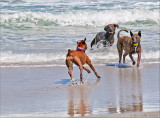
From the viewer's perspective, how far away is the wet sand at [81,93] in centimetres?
597

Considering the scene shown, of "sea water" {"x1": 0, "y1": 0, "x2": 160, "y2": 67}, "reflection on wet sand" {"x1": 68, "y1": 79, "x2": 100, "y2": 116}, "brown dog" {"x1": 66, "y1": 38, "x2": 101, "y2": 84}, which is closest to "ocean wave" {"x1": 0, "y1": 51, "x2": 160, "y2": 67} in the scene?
"sea water" {"x1": 0, "y1": 0, "x2": 160, "y2": 67}

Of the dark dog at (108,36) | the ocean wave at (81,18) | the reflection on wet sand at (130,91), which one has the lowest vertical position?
the reflection on wet sand at (130,91)

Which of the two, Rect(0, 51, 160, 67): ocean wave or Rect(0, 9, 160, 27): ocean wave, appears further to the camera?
Rect(0, 9, 160, 27): ocean wave

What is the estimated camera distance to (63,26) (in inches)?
729

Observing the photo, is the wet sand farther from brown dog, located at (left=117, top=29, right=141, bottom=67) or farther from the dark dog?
the dark dog

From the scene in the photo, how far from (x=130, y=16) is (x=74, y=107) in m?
14.9

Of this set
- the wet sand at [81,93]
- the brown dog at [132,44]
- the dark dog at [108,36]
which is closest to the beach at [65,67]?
the wet sand at [81,93]

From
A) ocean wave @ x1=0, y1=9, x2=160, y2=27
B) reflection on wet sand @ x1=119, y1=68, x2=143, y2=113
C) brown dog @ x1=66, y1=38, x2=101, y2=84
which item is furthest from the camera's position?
ocean wave @ x1=0, y1=9, x2=160, y2=27

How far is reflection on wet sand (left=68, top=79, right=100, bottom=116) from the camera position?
5.97 m

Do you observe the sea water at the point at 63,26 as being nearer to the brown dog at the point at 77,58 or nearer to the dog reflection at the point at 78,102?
the brown dog at the point at 77,58

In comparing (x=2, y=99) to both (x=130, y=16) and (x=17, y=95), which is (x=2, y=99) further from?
(x=130, y=16)

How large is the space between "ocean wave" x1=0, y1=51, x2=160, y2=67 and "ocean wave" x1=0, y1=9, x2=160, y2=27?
671 cm

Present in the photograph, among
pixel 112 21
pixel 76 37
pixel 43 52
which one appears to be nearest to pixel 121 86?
pixel 43 52

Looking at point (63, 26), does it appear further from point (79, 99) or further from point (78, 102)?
point (78, 102)
